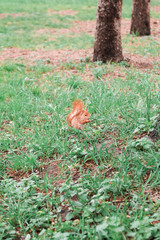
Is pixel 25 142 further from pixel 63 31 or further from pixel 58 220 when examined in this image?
pixel 63 31

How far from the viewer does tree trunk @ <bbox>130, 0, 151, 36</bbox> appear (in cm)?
783

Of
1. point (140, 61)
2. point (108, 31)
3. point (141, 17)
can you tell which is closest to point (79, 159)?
point (108, 31)

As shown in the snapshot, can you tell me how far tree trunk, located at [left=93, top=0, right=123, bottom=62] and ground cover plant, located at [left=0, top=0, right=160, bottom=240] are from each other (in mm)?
311

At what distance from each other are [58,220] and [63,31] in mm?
9307

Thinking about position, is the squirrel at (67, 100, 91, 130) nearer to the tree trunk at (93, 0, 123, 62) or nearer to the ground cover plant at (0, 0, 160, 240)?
the ground cover plant at (0, 0, 160, 240)

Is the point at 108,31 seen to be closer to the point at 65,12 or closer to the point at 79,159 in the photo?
the point at 79,159

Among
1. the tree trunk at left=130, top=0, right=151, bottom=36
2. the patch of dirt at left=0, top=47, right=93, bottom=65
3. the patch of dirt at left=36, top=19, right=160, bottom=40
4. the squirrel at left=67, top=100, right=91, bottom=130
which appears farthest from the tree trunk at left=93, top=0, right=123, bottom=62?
the patch of dirt at left=36, top=19, right=160, bottom=40

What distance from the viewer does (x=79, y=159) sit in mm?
2232

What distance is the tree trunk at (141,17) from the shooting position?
7.83m

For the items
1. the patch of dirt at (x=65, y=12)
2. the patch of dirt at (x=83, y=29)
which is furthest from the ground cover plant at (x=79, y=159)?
the patch of dirt at (x=65, y=12)

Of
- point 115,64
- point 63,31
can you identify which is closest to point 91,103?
point 115,64

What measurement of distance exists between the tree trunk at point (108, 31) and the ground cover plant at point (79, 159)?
0.31m

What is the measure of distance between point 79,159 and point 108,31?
3382 millimetres

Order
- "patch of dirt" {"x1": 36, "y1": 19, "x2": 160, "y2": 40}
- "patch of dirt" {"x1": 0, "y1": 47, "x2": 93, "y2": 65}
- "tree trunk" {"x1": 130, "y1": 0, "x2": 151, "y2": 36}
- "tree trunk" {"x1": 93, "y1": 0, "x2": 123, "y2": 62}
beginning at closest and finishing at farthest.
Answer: "tree trunk" {"x1": 93, "y1": 0, "x2": 123, "y2": 62} < "patch of dirt" {"x1": 0, "y1": 47, "x2": 93, "y2": 65} < "tree trunk" {"x1": 130, "y1": 0, "x2": 151, "y2": 36} < "patch of dirt" {"x1": 36, "y1": 19, "x2": 160, "y2": 40}
